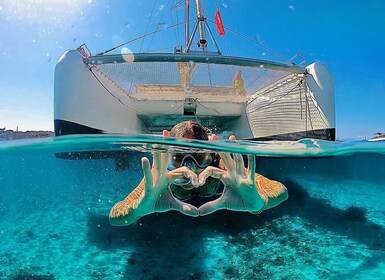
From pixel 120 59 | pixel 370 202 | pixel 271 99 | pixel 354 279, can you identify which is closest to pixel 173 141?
pixel 120 59

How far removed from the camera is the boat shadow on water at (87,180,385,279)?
5.95 m

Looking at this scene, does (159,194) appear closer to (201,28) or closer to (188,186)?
(188,186)

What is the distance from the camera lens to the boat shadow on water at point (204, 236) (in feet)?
19.5

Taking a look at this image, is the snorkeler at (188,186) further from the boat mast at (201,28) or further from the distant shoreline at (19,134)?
the boat mast at (201,28)

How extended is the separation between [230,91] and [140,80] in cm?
398

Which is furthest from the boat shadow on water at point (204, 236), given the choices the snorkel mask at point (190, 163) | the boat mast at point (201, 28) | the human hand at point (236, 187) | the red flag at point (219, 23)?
the boat mast at point (201, 28)

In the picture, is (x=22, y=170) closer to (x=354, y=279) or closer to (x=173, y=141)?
(x=173, y=141)

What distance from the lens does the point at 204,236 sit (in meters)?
7.37

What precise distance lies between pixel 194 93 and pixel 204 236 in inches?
235

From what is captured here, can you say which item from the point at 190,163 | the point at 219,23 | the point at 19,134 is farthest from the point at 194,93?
the point at 190,163

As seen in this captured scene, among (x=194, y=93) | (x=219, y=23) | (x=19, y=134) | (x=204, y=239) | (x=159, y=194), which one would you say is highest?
(x=219, y=23)

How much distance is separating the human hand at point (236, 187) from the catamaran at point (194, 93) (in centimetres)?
573

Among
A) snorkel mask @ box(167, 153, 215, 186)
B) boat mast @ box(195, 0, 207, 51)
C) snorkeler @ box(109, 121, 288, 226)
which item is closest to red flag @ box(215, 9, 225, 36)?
boat mast @ box(195, 0, 207, 51)

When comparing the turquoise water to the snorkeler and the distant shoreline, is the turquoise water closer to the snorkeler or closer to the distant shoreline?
the distant shoreline
